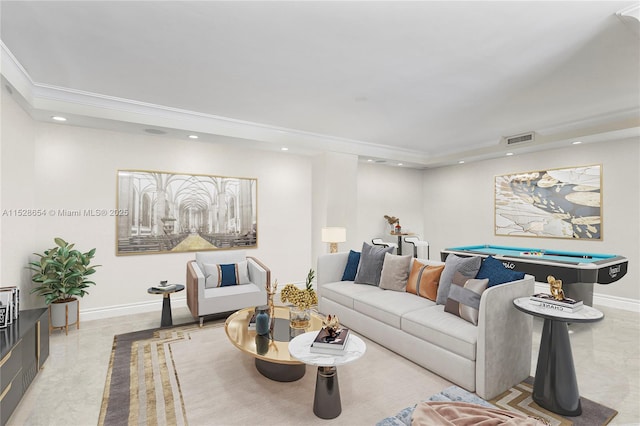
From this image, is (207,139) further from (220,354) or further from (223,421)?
(223,421)

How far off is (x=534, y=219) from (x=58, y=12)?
6899 millimetres

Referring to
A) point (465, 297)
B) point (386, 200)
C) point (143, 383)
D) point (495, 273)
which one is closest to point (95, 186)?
point (143, 383)

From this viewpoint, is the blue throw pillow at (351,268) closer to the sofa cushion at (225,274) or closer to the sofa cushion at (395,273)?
the sofa cushion at (395,273)

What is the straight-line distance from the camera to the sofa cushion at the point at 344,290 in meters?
3.81

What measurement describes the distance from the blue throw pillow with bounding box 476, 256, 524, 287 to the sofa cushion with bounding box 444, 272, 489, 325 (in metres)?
0.06

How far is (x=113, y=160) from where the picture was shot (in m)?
4.37

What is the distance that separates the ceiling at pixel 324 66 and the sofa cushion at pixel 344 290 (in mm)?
2311

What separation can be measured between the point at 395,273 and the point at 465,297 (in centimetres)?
→ 108

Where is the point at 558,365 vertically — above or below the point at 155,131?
below

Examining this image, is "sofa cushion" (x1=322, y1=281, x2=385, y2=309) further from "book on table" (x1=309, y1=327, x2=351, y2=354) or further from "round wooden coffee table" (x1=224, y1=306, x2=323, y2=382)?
"book on table" (x1=309, y1=327, x2=351, y2=354)

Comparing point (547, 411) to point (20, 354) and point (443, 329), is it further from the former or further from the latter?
point (20, 354)

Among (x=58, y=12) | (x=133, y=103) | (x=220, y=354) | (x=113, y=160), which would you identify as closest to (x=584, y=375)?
(x=220, y=354)

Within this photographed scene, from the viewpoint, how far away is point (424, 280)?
3.52m

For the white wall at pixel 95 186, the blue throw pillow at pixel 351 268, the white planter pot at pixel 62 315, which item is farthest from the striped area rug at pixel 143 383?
the blue throw pillow at pixel 351 268
